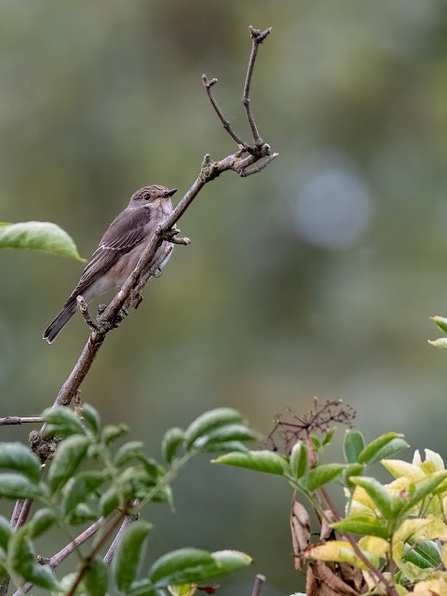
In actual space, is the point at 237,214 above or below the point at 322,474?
above

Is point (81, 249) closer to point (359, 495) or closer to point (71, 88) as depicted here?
point (71, 88)

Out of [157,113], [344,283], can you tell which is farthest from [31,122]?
[344,283]

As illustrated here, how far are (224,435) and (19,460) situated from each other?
0.66 feet

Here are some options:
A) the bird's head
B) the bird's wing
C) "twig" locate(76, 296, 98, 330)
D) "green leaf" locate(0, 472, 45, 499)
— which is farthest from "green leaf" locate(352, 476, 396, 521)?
the bird's head

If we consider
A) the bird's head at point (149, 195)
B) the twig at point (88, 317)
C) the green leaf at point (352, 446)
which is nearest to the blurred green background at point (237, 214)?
the bird's head at point (149, 195)

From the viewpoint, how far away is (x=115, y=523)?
3.23 ft

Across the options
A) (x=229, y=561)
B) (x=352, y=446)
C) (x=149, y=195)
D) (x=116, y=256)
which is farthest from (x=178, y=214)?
(x=149, y=195)

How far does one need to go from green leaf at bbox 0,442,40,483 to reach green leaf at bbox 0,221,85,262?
24cm

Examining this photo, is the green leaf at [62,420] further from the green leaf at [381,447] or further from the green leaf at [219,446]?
the green leaf at [381,447]

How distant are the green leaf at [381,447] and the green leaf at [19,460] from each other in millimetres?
451

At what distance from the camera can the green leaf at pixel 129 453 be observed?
956mm

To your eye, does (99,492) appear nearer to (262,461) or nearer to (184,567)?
(184,567)

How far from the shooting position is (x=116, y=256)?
543cm

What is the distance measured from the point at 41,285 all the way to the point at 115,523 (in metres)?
11.6
